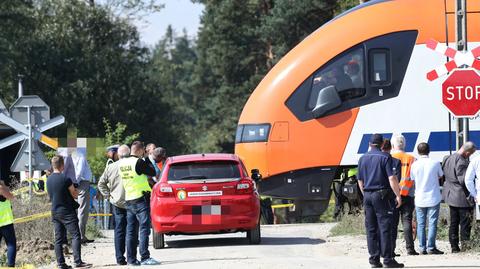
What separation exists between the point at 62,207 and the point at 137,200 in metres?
1.06

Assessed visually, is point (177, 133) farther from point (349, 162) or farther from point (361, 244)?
point (361, 244)

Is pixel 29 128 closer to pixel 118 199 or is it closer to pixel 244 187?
pixel 244 187

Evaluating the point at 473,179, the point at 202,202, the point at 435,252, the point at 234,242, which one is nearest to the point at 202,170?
the point at 202,202

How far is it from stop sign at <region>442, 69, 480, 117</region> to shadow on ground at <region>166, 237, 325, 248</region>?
3.71 meters

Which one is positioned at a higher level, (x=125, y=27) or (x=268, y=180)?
(x=125, y=27)

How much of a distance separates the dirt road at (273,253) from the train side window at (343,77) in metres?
2.95

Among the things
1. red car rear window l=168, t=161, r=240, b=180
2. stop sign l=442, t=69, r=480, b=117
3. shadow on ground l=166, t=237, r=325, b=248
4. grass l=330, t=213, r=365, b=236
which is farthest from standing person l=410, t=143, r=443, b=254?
grass l=330, t=213, r=365, b=236

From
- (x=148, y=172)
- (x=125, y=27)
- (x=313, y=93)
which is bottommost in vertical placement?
(x=148, y=172)

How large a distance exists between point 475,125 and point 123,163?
31.3ft

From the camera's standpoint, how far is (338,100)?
2272 centimetres

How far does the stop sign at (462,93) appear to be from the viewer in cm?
1686

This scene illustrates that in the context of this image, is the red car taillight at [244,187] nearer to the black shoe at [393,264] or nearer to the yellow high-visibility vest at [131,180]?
the yellow high-visibility vest at [131,180]

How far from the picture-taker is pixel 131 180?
1560cm

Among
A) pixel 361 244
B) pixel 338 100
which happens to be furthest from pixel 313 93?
pixel 361 244
